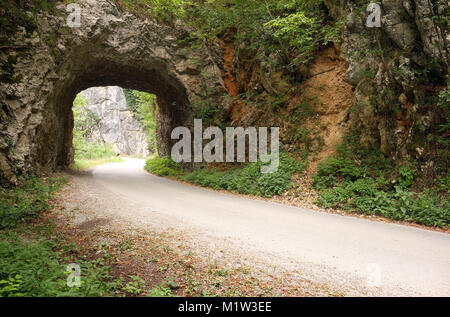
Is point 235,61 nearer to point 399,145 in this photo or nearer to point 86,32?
point 86,32

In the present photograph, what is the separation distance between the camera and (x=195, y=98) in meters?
15.1

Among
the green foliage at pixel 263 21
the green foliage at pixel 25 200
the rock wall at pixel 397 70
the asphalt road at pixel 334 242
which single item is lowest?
the asphalt road at pixel 334 242

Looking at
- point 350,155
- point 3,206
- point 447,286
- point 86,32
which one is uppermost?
point 86,32

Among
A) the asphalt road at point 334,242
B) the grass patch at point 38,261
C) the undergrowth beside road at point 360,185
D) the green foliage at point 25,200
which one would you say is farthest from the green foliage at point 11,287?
the undergrowth beside road at point 360,185

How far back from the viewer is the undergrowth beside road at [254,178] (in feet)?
31.6

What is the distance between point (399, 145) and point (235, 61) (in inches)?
421

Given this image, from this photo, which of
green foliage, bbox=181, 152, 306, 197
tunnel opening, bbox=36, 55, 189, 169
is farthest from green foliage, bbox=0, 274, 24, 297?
tunnel opening, bbox=36, 55, 189, 169

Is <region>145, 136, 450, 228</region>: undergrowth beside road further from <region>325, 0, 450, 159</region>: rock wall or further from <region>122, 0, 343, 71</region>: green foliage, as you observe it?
<region>122, 0, 343, 71</region>: green foliage

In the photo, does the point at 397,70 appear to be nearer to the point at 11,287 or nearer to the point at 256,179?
the point at 256,179

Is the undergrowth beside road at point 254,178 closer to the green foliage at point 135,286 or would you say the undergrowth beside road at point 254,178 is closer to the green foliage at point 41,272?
the green foliage at point 135,286

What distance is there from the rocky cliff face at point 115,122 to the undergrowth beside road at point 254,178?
41.2 meters

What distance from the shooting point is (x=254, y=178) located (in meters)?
10.6
